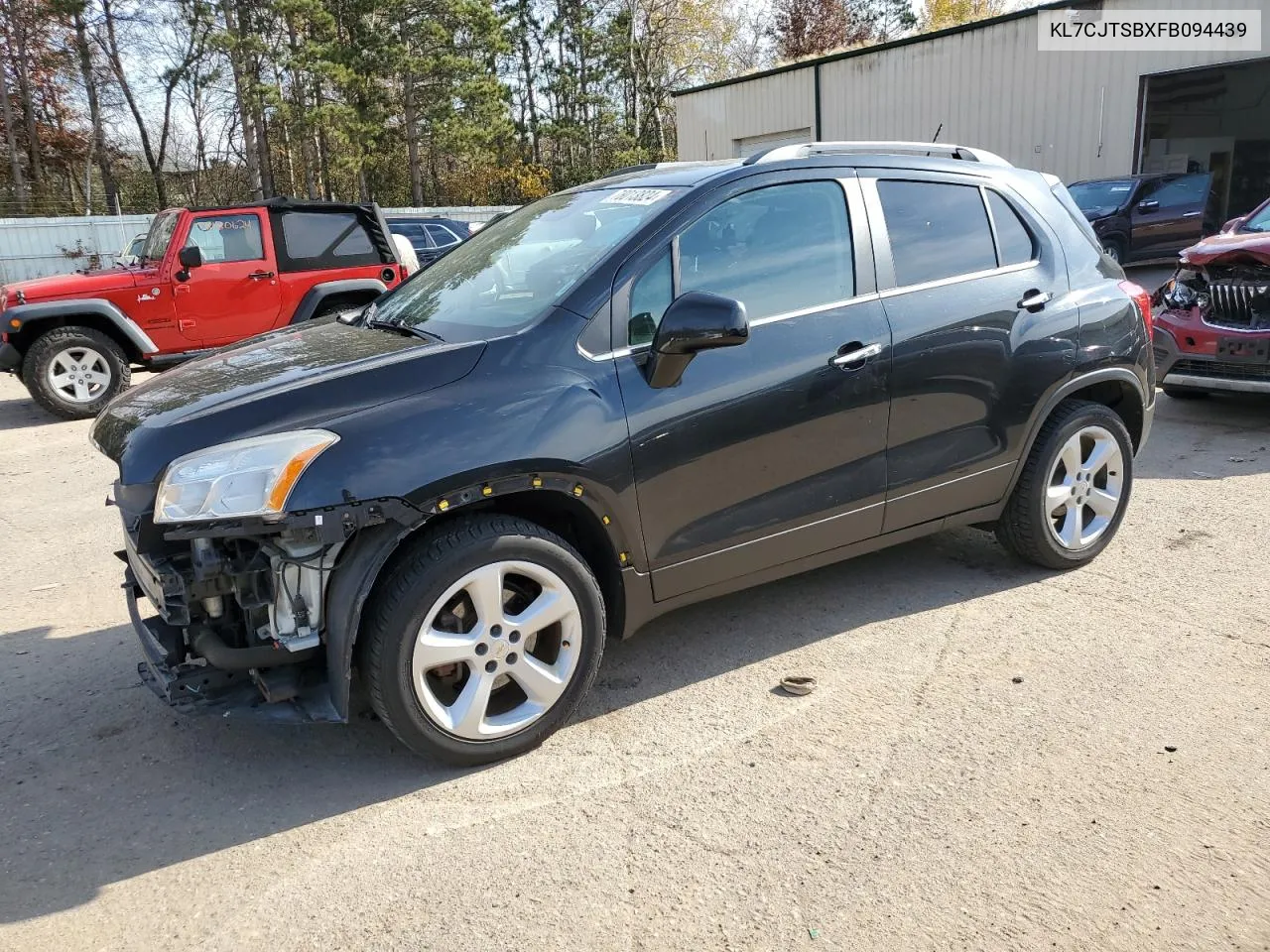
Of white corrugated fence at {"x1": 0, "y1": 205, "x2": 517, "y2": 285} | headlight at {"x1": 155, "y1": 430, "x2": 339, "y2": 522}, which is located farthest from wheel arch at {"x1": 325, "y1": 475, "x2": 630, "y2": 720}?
white corrugated fence at {"x1": 0, "y1": 205, "x2": 517, "y2": 285}

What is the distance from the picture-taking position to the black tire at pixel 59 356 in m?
8.91

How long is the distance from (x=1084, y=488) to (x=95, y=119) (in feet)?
111

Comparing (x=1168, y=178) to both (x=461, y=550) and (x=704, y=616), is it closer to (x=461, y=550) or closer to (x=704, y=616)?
(x=704, y=616)

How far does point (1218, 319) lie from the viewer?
698 cm

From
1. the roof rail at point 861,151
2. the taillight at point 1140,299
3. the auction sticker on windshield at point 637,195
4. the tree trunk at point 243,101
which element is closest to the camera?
the auction sticker on windshield at point 637,195

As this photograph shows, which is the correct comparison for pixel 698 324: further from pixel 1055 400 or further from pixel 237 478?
pixel 1055 400

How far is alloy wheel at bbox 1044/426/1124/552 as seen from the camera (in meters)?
4.28

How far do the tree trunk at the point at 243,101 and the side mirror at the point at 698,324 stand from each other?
2775 cm

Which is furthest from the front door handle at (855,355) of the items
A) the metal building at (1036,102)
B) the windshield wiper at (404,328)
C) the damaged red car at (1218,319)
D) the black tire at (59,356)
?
the metal building at (1036,102)

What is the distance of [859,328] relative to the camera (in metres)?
3.59

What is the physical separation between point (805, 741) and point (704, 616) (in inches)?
42.1

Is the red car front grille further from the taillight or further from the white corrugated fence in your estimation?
the white corrugated fence

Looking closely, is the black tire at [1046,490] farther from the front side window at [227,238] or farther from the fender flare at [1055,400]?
the front side window at [227,238]

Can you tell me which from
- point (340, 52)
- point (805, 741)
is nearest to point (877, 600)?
point (805, 741)
